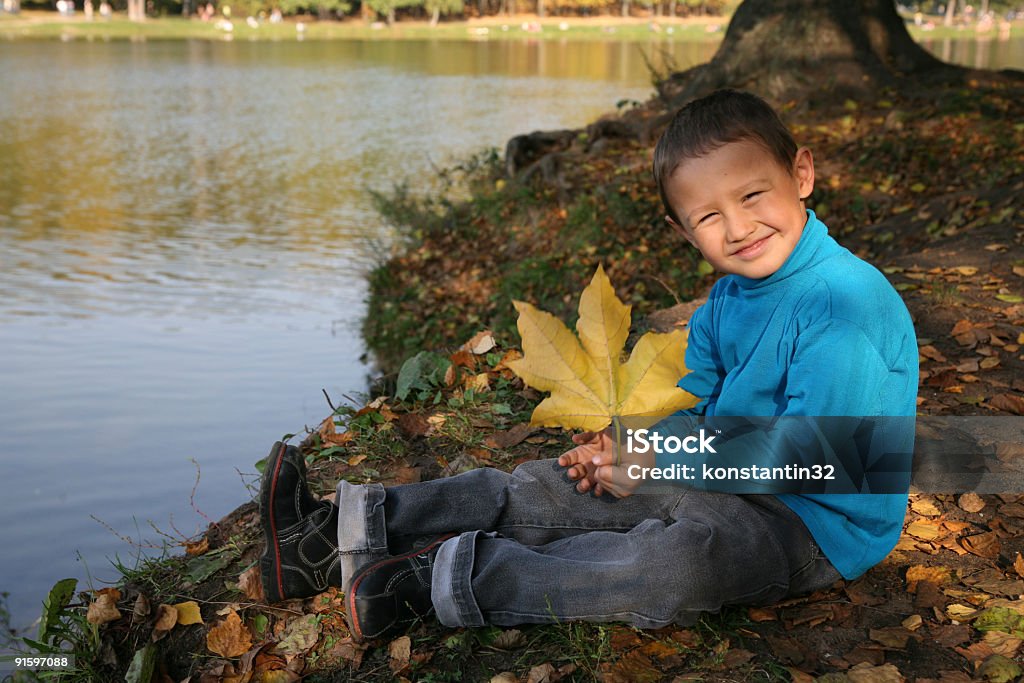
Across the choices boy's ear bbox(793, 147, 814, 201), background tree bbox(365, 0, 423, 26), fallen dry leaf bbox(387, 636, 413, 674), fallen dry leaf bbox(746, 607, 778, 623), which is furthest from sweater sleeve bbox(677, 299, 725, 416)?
background tree bbox(365, 0, 423, 26)

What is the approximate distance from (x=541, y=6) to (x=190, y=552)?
196 ft

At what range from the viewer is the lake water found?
175 inches

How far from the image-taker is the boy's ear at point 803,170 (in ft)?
6.41

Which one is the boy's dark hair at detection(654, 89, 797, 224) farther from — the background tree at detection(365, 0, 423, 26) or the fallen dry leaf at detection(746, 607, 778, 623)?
the background tree at detection(365, 0, 423, 26)

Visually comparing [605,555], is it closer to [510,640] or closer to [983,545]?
[510,640]

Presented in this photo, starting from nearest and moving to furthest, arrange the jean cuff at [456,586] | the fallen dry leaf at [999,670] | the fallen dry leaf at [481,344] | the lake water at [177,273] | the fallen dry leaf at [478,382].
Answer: the fallen dry leaf at [999,670] → the jean cuff at [456,586] → the fallen dry leaf at [478,382] → the fallen dry leaf at [481,344] → the lake water at [177,273]

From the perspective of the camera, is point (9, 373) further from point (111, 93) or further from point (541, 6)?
point (541, 6)

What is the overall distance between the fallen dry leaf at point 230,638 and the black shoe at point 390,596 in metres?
0.34

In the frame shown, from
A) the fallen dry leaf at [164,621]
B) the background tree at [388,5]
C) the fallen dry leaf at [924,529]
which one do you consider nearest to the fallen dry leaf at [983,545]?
the fallen dry leaf at [924,529]

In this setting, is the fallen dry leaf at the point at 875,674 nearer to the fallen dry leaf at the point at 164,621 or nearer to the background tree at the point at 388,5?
the fallen dry leaf at the point at 164,621

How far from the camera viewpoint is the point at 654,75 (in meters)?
10.7

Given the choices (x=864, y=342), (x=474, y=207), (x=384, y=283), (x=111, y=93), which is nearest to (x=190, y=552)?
(x=864, y=342)

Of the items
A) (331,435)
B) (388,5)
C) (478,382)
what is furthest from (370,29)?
(331,435)

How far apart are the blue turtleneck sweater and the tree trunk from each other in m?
6.69
